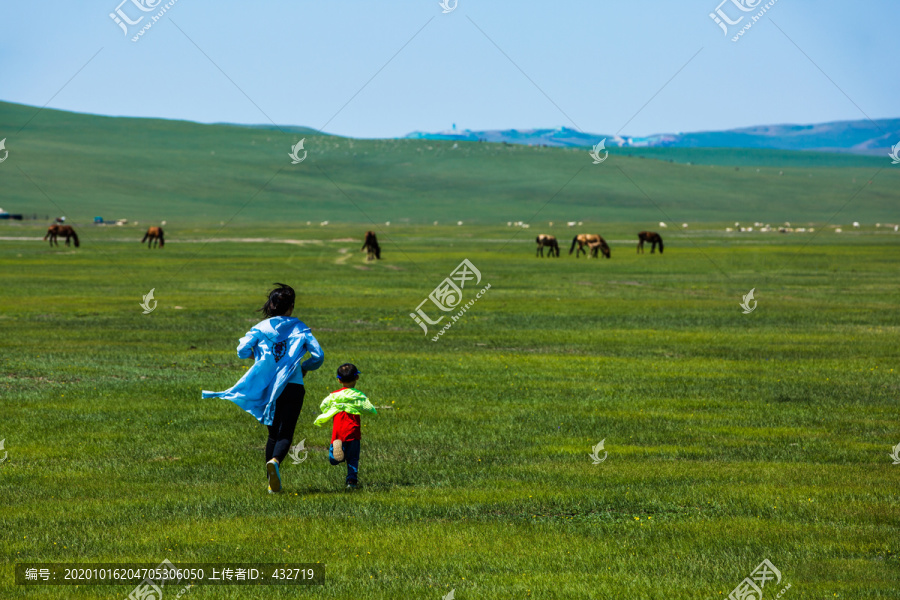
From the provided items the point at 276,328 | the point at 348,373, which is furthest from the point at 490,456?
the point at 276,328

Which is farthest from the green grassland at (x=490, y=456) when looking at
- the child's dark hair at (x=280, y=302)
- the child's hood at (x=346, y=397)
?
the child's dark hair at (x=280, y=302)

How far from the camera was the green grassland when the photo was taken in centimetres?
878

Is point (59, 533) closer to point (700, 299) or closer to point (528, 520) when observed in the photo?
point (528, 520)

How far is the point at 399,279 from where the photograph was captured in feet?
159

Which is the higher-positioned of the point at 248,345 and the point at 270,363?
the point at 248,345

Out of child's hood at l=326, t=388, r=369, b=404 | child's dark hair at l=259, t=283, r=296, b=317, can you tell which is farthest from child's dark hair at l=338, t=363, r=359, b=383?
child's dark hair at l=259, t=283, r=296, b=317

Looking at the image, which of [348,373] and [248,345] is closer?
[248,345]

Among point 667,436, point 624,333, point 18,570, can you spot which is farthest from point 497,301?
point 18,570

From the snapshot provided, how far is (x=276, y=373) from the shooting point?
10.8m

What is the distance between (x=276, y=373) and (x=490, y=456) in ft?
11.3

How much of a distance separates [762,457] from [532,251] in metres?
70.2

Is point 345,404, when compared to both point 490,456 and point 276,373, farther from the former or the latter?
point 490,456

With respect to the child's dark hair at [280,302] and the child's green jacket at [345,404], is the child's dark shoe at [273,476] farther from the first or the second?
the child's dark hair at [280,302]

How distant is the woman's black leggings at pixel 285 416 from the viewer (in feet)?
35.7
